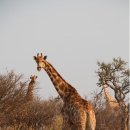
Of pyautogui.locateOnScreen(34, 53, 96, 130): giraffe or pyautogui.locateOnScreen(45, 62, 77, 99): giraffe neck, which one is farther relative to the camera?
pyautogui.locateOnScreen(45, 62, 77, 99): giraffe neck

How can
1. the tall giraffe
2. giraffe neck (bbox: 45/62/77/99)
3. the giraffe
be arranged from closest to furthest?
the giraffe
giraffe neck (bbox: 45/62/77/99)
the tall giraffe

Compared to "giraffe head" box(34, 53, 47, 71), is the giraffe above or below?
below

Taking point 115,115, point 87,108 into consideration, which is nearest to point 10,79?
point 87,108

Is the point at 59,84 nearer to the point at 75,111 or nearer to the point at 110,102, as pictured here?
the point at 75,111

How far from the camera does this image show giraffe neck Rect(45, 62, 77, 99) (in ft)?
45.6

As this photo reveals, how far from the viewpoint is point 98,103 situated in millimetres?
21906

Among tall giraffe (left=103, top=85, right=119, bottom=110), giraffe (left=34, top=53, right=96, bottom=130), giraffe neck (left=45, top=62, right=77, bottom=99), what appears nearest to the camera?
giraffe (left=34, top=53, right=96, bottom=130)

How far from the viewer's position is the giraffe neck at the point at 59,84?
45.6ft

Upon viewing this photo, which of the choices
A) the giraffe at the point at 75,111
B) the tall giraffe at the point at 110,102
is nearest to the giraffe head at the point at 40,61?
the giraffe at the point at 75,111

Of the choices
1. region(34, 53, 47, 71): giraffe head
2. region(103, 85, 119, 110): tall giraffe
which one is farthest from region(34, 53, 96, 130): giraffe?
region(103, 85, 119, 110): tall giraffe

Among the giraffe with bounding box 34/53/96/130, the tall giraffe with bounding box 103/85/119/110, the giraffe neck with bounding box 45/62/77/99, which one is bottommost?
the giraffe with bounding box 34/53/96/130

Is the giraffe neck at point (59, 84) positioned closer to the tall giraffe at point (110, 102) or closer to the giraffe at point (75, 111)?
the giraffe at point (75, 111)

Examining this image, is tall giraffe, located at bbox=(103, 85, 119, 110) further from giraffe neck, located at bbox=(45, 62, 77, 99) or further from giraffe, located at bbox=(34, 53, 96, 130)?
giraffe, located at bbox=(34, 53, 96, 130)

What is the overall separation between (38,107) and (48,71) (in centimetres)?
855
